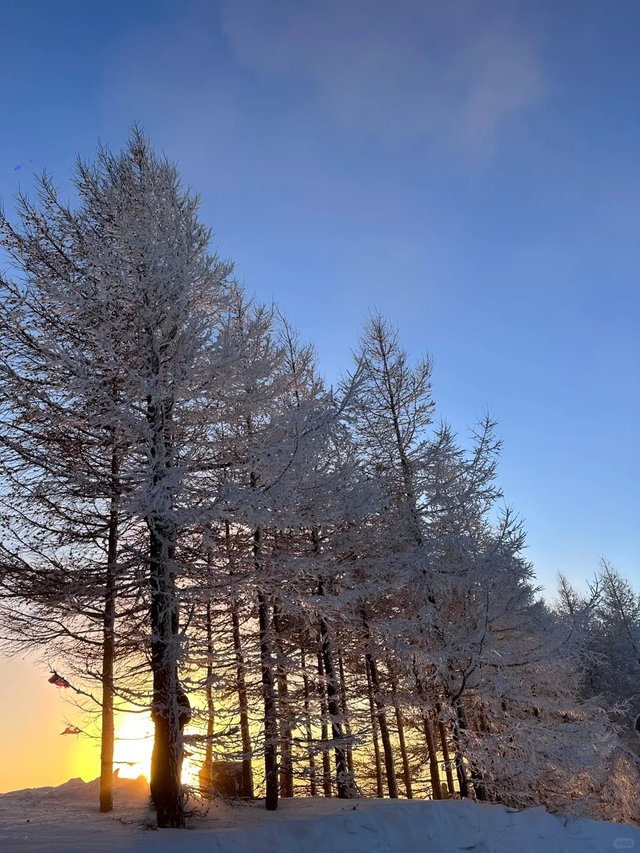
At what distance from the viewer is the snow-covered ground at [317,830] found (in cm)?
564

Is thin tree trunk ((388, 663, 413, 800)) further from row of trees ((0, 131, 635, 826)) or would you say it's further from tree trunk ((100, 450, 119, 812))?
tree trunk ((100, 450, 119, 812))

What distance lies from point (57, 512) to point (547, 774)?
36.2ft

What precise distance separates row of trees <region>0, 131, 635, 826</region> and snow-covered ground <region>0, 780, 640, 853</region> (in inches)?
28.6

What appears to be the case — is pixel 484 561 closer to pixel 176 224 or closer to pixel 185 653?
A: pixel 185 653

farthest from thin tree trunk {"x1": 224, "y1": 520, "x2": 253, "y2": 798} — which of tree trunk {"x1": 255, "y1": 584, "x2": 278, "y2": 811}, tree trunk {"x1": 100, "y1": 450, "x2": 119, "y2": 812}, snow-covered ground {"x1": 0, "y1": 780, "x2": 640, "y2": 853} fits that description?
tree trunk {"x1": 100, "y1": 450, "x2": 119, "y2": 812}

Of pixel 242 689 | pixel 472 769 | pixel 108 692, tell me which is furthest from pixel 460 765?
pixel 108 692

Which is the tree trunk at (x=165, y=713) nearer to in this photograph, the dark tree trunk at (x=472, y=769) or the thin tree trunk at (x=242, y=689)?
the thin tree trunk at (x=242, y=689)

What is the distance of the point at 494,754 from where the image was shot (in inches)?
385

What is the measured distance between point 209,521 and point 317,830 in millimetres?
4051

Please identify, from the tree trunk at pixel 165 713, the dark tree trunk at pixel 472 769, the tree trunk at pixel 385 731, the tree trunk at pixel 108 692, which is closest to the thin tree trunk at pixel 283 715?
the tree trunk at pixel 385 731

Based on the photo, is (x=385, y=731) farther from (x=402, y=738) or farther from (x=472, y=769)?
(x=402, y=738)

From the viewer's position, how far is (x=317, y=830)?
21.9 feet

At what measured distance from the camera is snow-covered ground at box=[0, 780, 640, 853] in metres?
5.64

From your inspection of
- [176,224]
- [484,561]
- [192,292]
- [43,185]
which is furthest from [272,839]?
[43,185]
